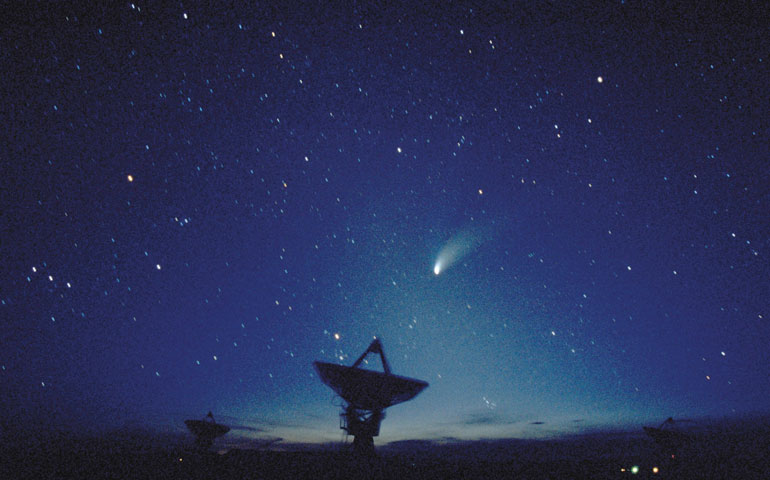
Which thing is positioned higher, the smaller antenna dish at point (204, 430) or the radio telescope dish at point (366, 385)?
the radio telescope dish at point (366, 385)

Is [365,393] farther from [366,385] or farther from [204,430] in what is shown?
[204,430]

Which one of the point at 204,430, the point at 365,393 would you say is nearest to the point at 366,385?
the point at 365,393

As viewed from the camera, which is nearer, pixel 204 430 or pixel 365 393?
pixel 365 393

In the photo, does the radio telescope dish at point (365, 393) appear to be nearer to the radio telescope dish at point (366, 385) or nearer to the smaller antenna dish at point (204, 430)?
the radio telescope dish at point (366, 385)

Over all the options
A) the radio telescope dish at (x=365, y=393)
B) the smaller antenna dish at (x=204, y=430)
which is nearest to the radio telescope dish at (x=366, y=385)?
Result: the radio telescope dish at (x=365, y=393)

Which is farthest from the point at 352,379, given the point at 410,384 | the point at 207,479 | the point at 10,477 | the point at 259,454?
the point at 10,477
